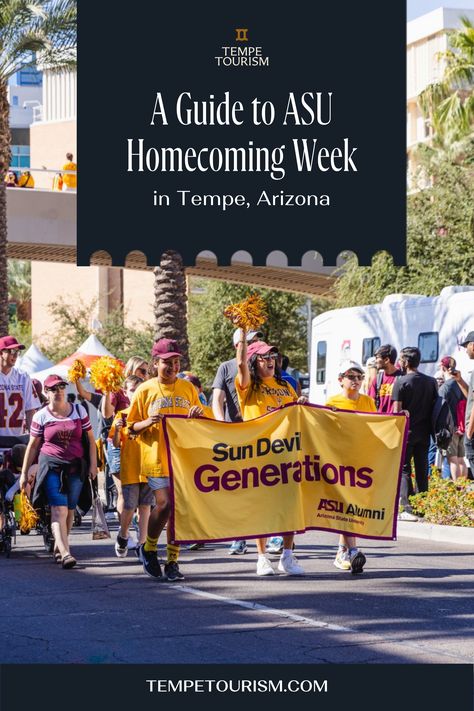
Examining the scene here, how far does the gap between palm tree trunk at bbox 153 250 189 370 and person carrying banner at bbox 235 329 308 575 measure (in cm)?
1578

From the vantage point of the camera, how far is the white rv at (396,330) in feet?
74.6

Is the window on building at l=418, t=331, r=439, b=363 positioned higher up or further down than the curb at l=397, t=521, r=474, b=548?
higher up

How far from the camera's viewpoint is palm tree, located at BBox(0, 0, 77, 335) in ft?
92.7

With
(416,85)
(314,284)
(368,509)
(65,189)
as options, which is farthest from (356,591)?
(416,85)

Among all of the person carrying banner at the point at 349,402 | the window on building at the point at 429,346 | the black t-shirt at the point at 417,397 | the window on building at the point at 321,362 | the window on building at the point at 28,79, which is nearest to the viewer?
the person carrying banner at the point at 349,402

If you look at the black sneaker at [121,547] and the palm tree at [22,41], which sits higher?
the palm tree at [22,41]

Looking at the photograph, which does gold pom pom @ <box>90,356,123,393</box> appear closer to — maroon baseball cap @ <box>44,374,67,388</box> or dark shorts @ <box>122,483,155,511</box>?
maroon baseball cap @ <box>44,374,67,388</box>

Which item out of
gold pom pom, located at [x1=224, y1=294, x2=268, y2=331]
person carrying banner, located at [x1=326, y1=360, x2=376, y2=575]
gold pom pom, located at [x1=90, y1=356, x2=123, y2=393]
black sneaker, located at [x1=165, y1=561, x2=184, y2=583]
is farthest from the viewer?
gold pom pom, located at [x1=90, y1=356, x2=123, y2=393]

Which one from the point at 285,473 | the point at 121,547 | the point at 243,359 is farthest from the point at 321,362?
the point at 243,359

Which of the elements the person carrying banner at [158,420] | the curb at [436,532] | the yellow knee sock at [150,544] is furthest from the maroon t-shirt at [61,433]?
the curb at [436,532]

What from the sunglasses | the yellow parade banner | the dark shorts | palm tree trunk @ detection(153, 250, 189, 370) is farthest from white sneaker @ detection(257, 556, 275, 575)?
palm tree trunk @ detection(153, 250, 189, 370)

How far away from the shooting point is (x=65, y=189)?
120 ft

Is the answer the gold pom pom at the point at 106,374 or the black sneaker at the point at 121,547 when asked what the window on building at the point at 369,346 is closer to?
the gold pom pom at the point at 106,374

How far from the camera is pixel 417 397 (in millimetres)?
15797
